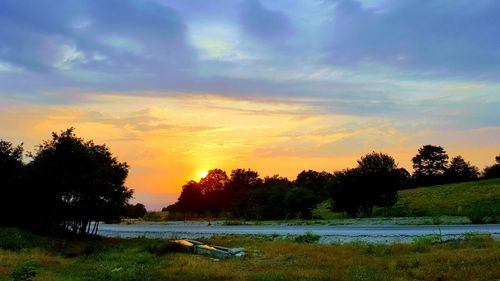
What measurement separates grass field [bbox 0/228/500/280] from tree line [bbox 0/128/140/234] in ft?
39.8

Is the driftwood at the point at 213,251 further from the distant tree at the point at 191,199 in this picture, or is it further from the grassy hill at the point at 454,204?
the distant tree at the point at 191,199

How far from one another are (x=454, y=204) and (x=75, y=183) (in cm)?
4476

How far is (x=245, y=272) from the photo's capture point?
18781 mm

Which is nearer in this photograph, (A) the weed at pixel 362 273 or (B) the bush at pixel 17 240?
(A) the weed at pixel 362 273

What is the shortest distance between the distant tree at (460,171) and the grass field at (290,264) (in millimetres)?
122694

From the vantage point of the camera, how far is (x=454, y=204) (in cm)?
6306

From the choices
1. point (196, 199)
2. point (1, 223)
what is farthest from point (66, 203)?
point (196, 199)

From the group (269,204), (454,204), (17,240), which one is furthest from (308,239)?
(269,204)

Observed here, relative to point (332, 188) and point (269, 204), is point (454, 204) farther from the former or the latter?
point (269, 204)

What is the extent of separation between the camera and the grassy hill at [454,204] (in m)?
53.8

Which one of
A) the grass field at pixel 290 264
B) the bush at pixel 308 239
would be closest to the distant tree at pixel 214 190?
the bush at pixel 308 239

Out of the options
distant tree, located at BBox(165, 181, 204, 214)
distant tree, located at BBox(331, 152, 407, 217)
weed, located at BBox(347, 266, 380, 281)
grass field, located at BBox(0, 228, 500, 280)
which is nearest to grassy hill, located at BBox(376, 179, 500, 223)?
distant tree, located at BBox(331, 152, 407, 217)

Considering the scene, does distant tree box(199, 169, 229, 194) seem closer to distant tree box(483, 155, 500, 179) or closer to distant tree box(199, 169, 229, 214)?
distant tree box(199, 169, 229, 214)

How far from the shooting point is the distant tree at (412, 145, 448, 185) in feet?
478
